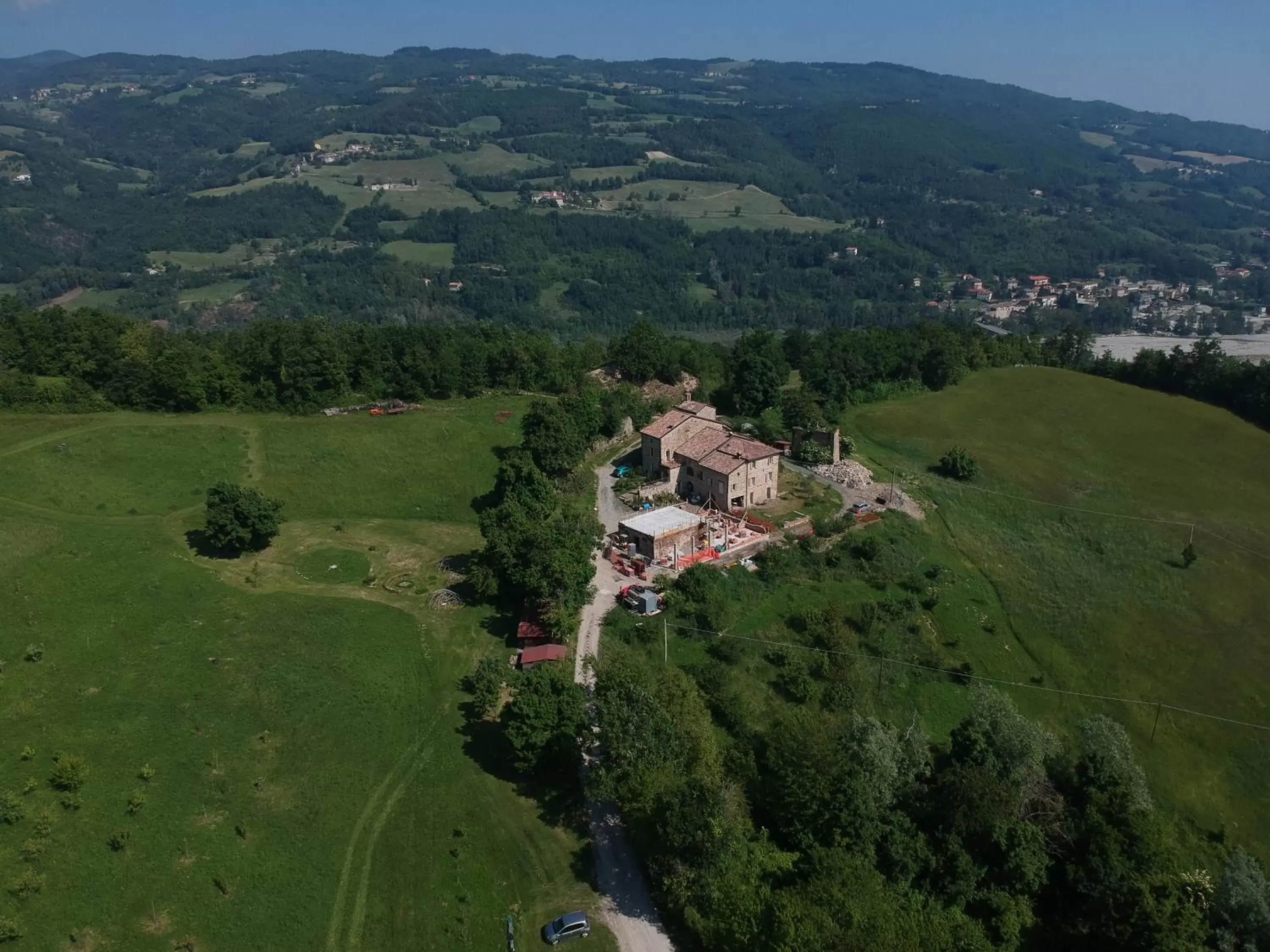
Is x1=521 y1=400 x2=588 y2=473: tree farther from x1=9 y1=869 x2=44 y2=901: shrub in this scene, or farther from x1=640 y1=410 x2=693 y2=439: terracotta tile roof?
x1=9 y1=869 x2=44 y2=901: shrub

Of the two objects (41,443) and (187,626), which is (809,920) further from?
(41,443)

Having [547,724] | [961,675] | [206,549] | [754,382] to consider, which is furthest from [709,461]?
[206,549]

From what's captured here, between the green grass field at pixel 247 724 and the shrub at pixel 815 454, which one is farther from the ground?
the shrub at pixel 815 454

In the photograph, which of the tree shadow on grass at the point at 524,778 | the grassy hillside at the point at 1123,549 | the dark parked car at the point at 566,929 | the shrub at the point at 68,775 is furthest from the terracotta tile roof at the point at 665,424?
the shrub at the point at 68,775

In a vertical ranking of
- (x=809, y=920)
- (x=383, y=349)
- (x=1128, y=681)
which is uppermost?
(x=383, y=349)

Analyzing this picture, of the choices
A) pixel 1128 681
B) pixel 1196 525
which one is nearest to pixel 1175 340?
pixel 1196 525

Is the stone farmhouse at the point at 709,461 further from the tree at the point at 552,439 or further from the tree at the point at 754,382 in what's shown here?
the tree at the point at 754,382
